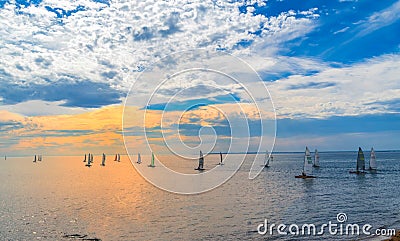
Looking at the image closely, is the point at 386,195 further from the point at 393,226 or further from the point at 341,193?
the point at 393,226

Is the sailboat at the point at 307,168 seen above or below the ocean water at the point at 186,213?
above

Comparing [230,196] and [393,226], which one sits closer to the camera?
[393,226]

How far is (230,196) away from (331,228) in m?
30.3

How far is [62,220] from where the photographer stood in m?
47.4

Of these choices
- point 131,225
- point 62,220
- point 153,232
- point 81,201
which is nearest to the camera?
point 153,232

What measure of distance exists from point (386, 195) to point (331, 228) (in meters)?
A: 33.7

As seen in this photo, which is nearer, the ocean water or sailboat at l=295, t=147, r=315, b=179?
the ocean water

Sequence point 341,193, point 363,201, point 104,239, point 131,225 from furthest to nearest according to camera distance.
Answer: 1. point 341,193
2. point 363,201
3. point 131,225
4. point 104,239

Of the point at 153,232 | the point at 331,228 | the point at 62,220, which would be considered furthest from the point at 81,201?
the point at 331,228

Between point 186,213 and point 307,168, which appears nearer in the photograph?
point 186,213

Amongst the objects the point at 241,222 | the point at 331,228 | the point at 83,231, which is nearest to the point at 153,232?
the point at 83,231

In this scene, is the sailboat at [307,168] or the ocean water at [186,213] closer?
the ocean water at [186,213]

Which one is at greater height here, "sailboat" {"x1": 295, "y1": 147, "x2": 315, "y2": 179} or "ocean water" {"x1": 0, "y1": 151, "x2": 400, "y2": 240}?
"sailboat" {"x1": 295, "y1": 147, "x2": 315, "y2": 179}

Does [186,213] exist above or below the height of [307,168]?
below
